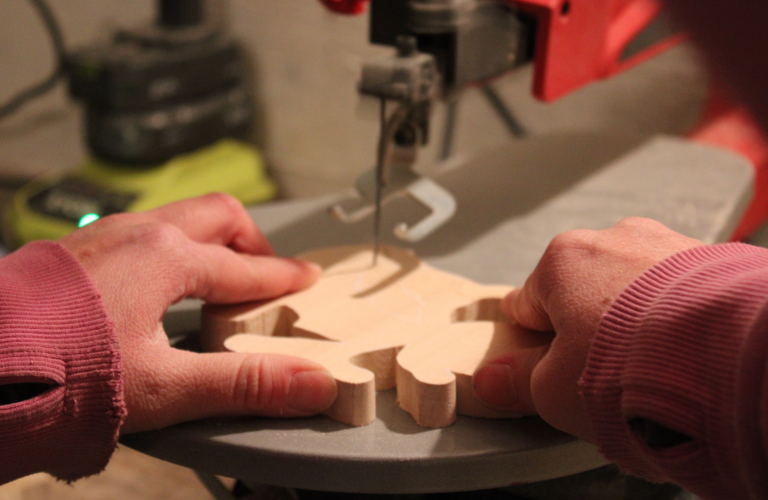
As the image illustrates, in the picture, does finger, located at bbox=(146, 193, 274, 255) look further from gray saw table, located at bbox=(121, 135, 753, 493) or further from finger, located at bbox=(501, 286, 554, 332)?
finger, located at bbox=(501, 286, 554, 332)

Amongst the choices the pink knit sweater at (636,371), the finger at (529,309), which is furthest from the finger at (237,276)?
the finger at (529,309)

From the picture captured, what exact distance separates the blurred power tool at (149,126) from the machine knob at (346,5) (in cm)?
95

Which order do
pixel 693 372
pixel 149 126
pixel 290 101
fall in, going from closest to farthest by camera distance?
pixel 693 372 → pixel 149 126 → pixel 290 101

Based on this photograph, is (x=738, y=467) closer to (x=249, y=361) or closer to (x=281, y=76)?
(x=249, y=361)

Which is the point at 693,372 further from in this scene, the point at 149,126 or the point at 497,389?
the point at 149,126

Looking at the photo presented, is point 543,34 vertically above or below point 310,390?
above

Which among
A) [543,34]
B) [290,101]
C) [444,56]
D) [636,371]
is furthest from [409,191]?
[290,101]

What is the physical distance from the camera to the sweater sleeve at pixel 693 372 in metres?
0.42

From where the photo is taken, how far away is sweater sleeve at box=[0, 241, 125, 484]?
1.67 ft

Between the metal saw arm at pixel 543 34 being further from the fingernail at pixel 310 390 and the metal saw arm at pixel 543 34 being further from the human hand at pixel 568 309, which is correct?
the fingernail at pixel 310 390

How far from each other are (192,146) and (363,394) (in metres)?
1.40

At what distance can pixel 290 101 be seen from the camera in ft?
6.70

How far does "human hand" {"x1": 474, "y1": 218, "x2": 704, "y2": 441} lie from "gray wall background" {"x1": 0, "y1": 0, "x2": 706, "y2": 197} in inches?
41.4

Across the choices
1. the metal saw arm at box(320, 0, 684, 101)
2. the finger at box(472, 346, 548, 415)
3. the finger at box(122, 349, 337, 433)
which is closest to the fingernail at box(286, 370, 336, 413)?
the finger at box(122, 349, 337, 433)
